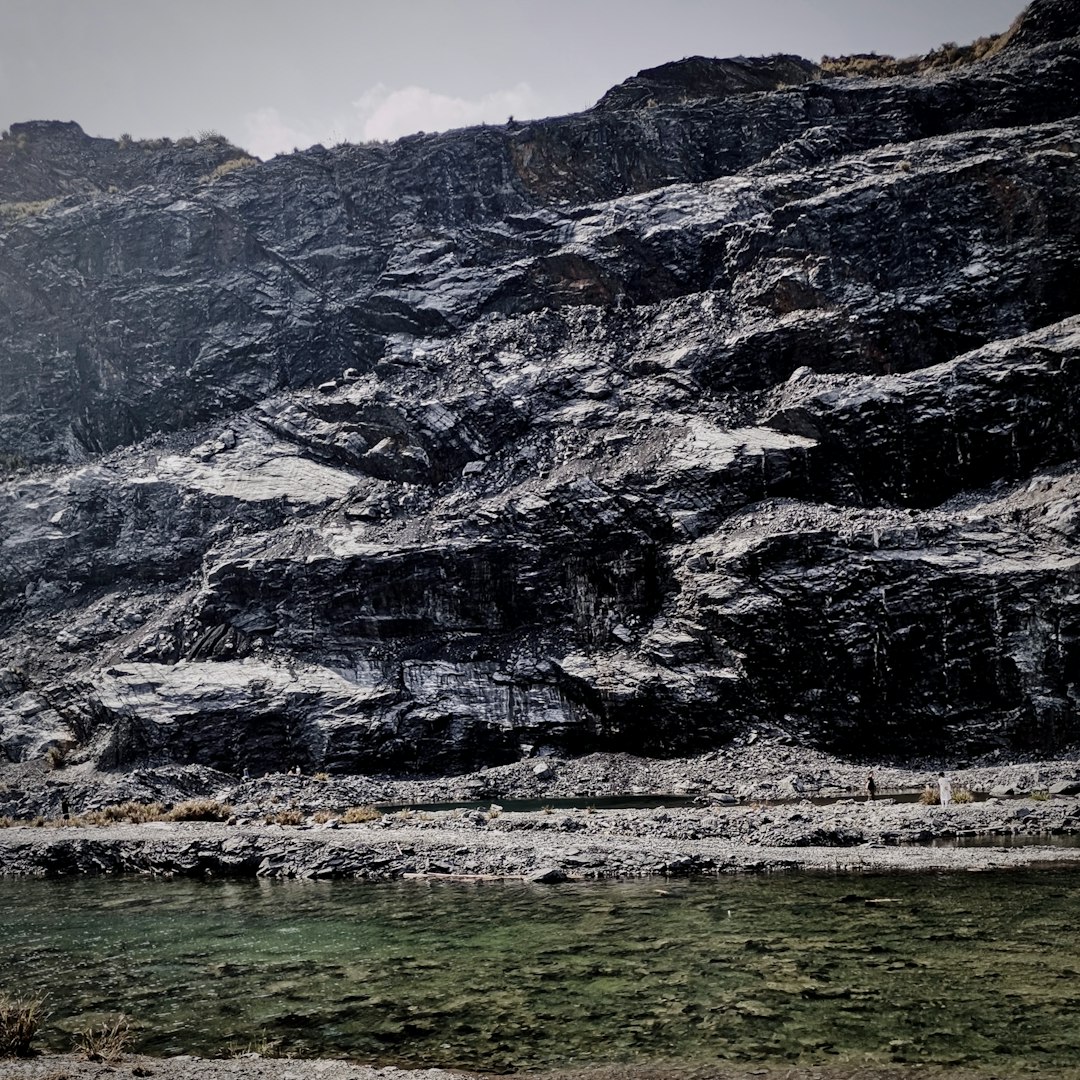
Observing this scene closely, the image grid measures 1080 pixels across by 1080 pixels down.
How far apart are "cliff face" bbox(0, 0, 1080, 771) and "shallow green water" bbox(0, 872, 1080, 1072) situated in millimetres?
24357

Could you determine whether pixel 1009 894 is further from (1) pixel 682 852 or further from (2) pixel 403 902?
(2) pixel 403 902

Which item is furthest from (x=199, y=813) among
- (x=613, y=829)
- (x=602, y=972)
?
(x=602, y=972)

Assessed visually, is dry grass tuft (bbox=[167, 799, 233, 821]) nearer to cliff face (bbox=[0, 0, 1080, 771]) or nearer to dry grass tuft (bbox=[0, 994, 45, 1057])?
cliff face (bbox=[0, 0, 1080, 771])

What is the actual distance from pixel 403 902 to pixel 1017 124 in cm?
7003

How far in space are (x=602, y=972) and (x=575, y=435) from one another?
143 ft

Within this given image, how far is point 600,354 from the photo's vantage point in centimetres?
5891

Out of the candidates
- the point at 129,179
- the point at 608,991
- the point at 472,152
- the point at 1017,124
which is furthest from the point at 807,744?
the point at 129,179

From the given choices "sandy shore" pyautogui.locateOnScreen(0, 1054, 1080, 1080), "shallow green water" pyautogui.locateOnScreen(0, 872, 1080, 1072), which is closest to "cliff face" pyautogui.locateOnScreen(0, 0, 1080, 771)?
"shallow green water" pyautogui.locateOnScreen(0, 872, 1080, 1072)

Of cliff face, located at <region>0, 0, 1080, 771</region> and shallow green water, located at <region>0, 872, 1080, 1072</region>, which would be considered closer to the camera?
shallow green water, located at <region>0, 872, 1080, 1072</region>

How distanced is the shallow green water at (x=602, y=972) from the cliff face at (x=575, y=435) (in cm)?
2436

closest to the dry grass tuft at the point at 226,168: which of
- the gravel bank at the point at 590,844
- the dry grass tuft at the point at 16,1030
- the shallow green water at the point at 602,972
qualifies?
the gravel bank at the point at 590,844

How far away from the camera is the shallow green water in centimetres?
1002

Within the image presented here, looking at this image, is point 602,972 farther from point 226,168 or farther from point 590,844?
point 226,168

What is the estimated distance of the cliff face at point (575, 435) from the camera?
4144 centimetres
